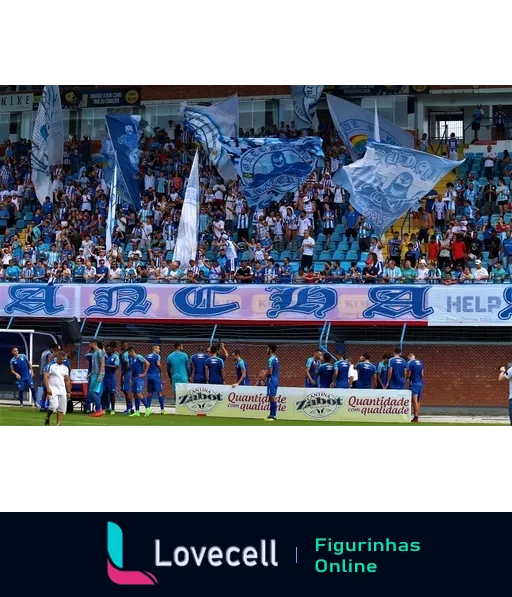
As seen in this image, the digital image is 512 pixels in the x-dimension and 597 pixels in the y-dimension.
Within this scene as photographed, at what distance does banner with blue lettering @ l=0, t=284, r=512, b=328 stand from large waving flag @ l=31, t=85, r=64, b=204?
6.51 m

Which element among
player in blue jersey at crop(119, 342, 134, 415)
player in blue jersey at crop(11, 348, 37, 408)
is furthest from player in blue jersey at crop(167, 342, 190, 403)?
player in blue jersey at crop(11, 348, 37, 408)

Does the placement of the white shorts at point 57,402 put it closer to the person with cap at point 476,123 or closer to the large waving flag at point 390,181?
the large waving flag at point 390,181

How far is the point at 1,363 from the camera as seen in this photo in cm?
2883

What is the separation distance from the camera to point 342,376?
24.6 meters

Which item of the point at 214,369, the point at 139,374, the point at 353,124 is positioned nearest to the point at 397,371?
the point at 214,369

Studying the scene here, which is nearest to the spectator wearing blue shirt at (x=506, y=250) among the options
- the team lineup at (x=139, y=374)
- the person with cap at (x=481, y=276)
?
the person with cap at (x=481, y=276)

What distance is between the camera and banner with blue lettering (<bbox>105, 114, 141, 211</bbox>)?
34.2m

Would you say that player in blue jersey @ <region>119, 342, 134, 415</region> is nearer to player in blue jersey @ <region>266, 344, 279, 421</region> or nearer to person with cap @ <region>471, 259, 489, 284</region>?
player in blue jersey @ <region>266, 344, 279, 421</region>

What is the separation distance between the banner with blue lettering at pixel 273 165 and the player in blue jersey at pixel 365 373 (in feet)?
24.6

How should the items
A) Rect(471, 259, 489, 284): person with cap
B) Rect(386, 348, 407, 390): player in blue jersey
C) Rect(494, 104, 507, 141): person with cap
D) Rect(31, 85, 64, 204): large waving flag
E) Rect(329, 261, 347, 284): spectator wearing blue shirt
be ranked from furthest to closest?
Rect(494, 104, 507, 141): person with cap
Rect(31, 85, 64, 204): large waving flag
Rect(329, 261, 347, 284): spectator wearing blue shirt
Rect(471, 259, 489, 284): person with cap
Rect(386, 348, 407, 390): player in blue jersey

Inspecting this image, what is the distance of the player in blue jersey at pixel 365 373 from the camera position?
24391mm
